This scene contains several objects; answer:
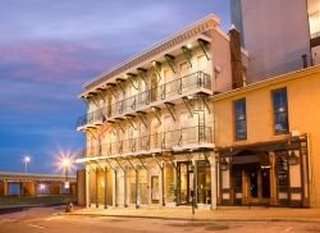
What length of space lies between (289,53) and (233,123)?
7.44 meters

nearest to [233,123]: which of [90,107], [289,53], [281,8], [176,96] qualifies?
[176,96]

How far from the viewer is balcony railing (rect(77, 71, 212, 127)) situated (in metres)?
31.6

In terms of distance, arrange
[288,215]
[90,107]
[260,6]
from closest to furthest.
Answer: [288,215] → [260,6] → [90,107]

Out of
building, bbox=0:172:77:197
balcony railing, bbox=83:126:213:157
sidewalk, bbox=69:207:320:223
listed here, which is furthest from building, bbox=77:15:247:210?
building, bbox=0:172:77:197

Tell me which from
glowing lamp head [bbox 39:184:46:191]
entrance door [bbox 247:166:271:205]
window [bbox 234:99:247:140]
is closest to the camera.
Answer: entrance door [bbox 247:166:271:205]

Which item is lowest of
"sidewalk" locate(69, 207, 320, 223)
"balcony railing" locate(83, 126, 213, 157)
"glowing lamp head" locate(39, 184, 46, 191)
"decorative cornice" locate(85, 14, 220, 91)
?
"sidewalk" locate(69, 207, 320, 223)

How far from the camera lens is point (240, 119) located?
28797 mm

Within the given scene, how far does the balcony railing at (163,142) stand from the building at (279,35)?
6.52 m

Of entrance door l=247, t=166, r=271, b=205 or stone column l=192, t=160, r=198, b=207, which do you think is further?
stone column l=192, t=160, r=198, b=207

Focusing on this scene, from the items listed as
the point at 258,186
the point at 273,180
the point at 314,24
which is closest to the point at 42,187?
the point at 314,24

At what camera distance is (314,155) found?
24.3 meters

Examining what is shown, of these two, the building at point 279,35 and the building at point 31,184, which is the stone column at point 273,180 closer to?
the building at point 279,35

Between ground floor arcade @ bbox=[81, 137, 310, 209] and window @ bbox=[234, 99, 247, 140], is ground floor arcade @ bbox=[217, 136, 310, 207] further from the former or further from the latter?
window @ bbox=[234, 99, 247, 140]

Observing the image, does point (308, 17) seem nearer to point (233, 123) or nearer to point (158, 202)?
point (233, 123)
